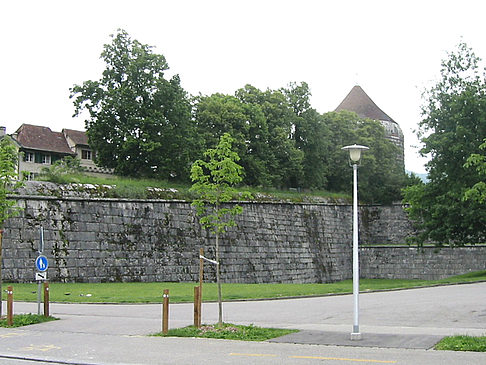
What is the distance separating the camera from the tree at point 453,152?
1362 inches

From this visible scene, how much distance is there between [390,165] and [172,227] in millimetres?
36523

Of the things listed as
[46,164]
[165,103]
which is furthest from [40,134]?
[165,103]

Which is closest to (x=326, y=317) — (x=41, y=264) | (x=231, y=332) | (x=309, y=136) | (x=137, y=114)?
(x=231, y=332)

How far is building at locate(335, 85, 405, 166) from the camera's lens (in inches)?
2985

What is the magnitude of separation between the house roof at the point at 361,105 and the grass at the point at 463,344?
217ft

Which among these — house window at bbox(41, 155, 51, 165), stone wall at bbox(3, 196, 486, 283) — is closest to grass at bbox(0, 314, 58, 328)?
stone wall at bbox(3, 196, 486, 283)

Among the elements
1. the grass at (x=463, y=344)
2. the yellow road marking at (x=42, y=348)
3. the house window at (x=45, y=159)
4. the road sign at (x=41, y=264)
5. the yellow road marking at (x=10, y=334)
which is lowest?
the yellow road marking at (x=10, y=334)

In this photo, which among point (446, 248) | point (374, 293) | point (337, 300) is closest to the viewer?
point (337, 300)

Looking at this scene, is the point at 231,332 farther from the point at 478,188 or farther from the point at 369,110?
the point at 369,110

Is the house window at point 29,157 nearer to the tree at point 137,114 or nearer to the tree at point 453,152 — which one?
the tree at point 137,114

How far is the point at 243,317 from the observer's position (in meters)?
16.1

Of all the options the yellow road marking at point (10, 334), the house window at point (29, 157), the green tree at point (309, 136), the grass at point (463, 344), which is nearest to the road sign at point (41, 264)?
the yellow road marking at point (10, 334)

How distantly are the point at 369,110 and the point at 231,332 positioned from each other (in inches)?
2640

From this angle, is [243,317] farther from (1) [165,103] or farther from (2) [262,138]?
(2) [262,138]
